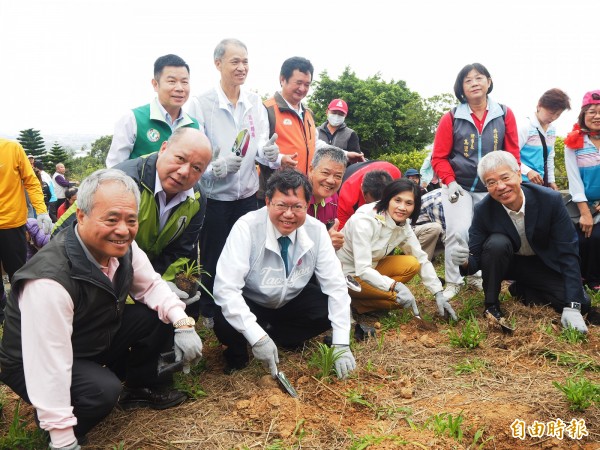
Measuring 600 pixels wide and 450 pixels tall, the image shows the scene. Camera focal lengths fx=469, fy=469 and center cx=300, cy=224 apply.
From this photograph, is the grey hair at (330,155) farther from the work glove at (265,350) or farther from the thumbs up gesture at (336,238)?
the work glove at (265,350)

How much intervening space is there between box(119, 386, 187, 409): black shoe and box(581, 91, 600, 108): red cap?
13.4 feet

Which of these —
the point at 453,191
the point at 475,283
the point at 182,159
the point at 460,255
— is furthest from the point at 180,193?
the point at 475,283

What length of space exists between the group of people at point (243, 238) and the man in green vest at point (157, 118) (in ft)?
0.03

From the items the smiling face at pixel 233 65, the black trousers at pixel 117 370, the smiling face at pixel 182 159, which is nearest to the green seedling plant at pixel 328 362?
the black trousers at pixel 117 370

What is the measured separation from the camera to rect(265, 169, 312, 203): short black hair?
115 inches

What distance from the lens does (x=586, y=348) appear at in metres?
3.30

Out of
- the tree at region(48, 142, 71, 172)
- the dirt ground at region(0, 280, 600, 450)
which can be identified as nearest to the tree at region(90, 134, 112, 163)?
the tree at region(48, 142, 71, 172)

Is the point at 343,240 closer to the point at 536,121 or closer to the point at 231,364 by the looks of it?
the point at 231,364

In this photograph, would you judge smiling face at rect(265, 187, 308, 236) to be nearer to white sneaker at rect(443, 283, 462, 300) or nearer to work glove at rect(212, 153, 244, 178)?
work glove at rect(212, 153, 244, 178)

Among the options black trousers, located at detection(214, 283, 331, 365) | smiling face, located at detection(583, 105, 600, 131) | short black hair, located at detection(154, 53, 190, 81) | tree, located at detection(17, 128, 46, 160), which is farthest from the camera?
tree, located at detection(17, 128, 46, 160)

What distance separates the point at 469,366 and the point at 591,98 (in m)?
2.70

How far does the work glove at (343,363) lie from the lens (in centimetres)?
296

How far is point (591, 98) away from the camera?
13.5ft

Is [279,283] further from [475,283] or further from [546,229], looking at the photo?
[475,283]
